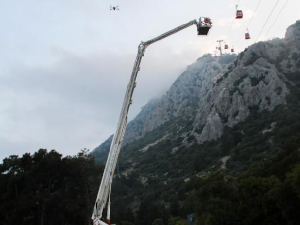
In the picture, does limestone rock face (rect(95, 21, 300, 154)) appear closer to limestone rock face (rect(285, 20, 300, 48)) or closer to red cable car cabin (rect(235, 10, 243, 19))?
limestone rock face (rect(285, 20, 300, 48))

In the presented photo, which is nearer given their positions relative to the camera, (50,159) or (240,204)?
(240,204)

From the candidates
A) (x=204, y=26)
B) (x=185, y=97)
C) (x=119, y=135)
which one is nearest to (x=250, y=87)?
(x=185, y=97)

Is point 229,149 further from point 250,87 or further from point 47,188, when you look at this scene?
point 47,188

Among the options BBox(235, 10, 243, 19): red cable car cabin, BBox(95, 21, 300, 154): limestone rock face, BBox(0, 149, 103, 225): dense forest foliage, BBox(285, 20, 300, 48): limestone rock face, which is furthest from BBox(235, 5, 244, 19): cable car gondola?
BBox(285, 20, 300, 48): limestone rock face

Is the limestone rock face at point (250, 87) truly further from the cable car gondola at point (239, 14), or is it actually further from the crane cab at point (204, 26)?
the crane cab at point (204, 26)

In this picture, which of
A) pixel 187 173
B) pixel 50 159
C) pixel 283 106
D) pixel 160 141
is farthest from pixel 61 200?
pixel 160 141

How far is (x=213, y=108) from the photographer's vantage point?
115 m

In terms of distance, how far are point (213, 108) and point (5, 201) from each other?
85924 mm

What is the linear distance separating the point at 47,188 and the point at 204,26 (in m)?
40.3

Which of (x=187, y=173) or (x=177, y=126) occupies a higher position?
(x=177, y=126)

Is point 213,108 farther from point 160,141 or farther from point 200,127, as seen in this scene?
point 160,141

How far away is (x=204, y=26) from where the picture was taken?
13844mm

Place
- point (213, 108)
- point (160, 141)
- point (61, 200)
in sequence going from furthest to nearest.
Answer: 1. point (160, 141)
2. point (213, 108)
3. point (61, 200)

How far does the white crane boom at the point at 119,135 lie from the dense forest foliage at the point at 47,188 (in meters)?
33.6
